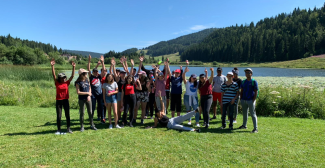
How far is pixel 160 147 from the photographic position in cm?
453

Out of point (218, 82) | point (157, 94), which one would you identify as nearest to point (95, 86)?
point (157, 94)


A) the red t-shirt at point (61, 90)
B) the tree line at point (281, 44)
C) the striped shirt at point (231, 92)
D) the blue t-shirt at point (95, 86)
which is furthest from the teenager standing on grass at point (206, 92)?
the tree line at point (281, 44)

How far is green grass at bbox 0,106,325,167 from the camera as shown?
379cm

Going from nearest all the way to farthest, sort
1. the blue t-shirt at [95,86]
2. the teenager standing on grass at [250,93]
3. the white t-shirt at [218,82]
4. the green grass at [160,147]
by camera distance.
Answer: the green grass at [160,147] < the teenager standing on grass at [250,93] < the blue t-shirt at [95,86] < the white t-shirt at [218,82]

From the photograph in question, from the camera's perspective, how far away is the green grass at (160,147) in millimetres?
3791

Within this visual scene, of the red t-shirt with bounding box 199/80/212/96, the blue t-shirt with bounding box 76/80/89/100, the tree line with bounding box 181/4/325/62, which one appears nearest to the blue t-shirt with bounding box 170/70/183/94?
the red t-shirt with bounding box 199/80/212/96

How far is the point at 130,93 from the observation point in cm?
627

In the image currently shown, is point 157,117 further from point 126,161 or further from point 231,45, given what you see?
point 231,45

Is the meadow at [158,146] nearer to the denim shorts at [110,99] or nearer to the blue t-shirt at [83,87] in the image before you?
the denim shorts at [110,99]

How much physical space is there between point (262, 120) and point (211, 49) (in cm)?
12957

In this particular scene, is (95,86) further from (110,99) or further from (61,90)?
(61,90)

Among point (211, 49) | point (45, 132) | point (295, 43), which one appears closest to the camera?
point (45, 132)

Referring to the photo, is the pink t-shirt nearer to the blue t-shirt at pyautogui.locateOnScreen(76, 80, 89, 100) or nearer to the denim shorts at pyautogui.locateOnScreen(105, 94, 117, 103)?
the denim shorts at pyautogui.locateOnScreen(105, 94, 117, 103)

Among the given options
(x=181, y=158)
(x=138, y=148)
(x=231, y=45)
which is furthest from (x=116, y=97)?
(x=231, y=45)
